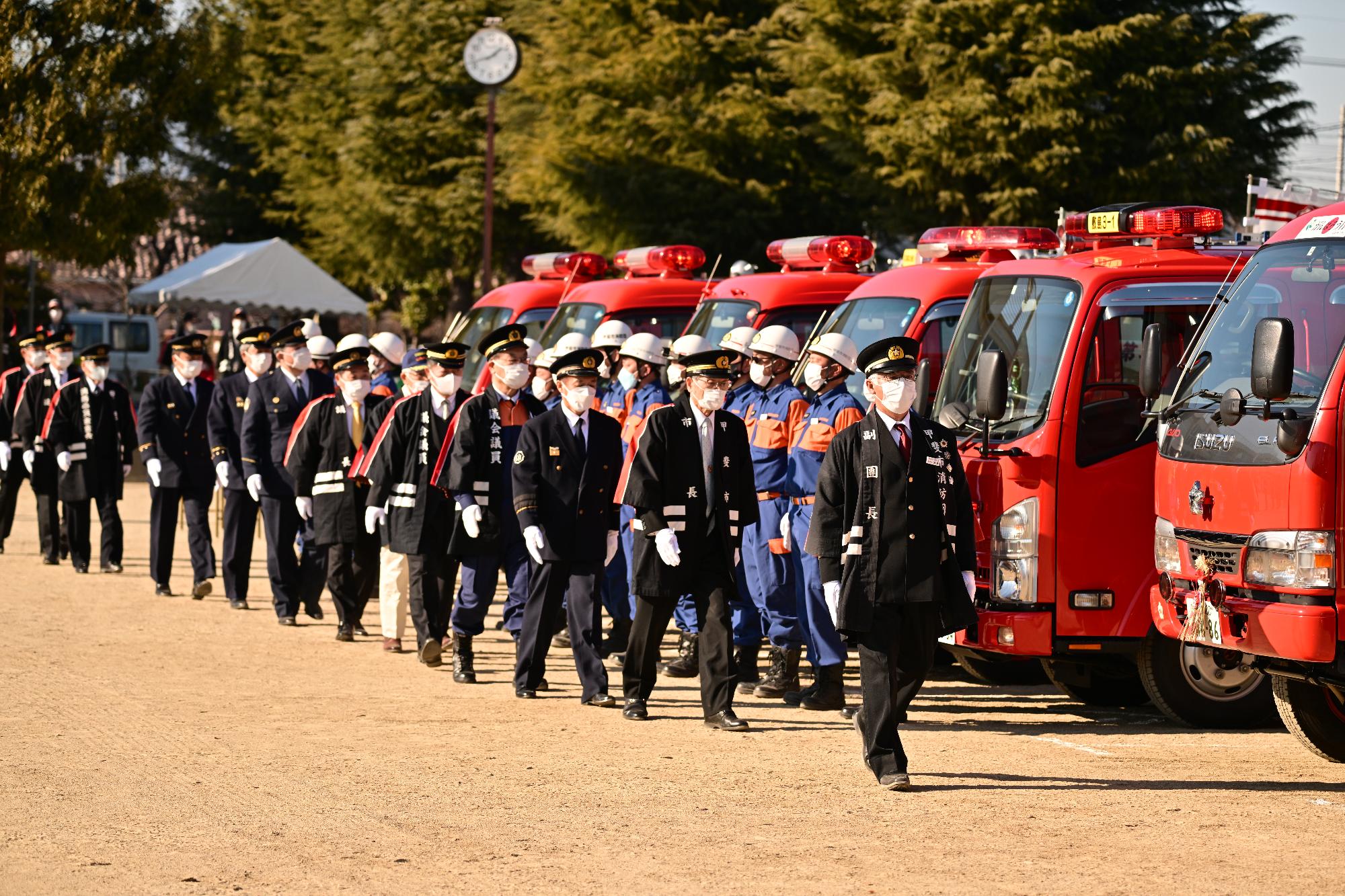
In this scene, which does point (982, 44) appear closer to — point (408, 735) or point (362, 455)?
point (362, 455)

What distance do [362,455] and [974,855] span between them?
280 inches

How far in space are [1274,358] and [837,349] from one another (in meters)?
3.13

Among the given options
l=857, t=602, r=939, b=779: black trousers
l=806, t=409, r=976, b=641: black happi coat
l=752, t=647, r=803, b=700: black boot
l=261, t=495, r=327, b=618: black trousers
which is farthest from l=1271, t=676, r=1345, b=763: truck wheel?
l=261, t=495, r=327, b=618: black trousers

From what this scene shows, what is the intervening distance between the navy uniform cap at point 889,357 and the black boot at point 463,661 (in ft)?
12.8

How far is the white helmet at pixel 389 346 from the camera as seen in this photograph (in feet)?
48.8

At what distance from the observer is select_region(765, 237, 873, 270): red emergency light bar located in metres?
15.5

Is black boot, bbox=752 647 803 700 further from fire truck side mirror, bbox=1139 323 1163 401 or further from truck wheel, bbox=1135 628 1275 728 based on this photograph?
fire truck side mirror, bbox=1139 323 1163 401

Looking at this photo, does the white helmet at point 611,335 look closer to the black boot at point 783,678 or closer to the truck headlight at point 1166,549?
the black boot at point 783,678

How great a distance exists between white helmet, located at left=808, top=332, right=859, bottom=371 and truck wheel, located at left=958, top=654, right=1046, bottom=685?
2172 mm

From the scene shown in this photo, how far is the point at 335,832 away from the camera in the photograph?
7422 mm

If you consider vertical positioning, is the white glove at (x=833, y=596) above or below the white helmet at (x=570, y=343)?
below

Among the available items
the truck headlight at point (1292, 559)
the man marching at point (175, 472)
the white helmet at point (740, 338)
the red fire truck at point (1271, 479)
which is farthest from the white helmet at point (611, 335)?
the truck headlight at point (1292, 559)

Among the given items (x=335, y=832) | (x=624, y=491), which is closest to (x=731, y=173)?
(x=624, y=491)

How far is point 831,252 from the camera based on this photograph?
50.9 feet
